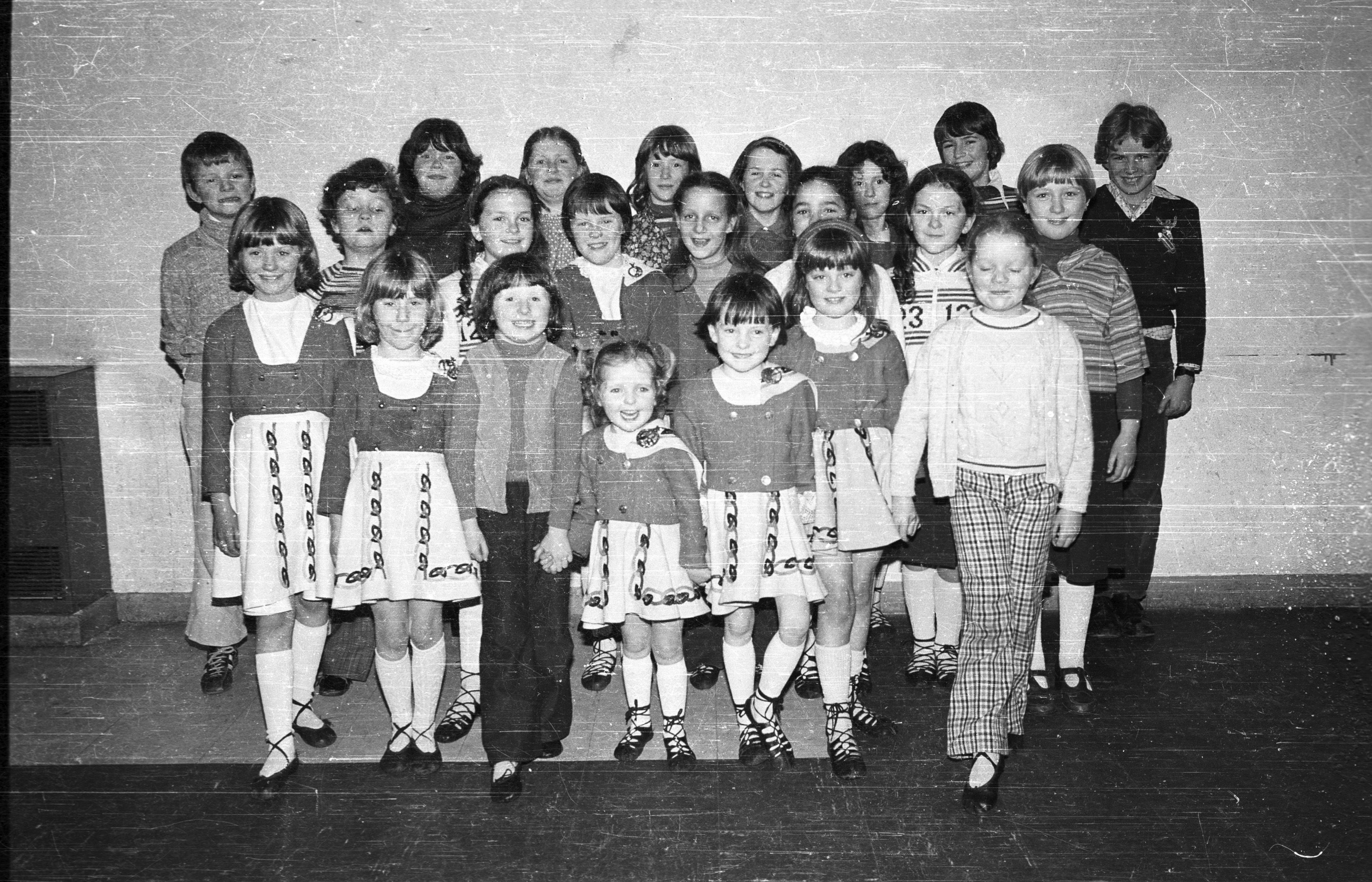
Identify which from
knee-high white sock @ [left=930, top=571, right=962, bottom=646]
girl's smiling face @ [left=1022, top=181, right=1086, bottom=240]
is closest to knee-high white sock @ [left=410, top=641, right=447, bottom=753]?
knee-high white sock @ [left=930, top=571, right=962, bottom=646]

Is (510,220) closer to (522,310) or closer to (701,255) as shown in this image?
(522,310)

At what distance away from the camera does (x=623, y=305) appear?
2.69 meters

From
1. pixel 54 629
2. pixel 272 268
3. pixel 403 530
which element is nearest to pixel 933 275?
pixel 403 530

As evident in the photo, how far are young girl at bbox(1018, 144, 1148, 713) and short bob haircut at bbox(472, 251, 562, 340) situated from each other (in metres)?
1.15

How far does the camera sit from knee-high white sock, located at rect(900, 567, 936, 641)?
303cm

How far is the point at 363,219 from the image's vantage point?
271 centimetres

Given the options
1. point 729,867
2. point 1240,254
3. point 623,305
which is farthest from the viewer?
point 1240,254

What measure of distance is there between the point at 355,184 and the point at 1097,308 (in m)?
1.83

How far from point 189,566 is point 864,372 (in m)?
2.29

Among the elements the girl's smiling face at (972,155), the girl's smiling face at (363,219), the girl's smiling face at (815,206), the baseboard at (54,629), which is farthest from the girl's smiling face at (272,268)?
the girl's smiling face at (972,155)

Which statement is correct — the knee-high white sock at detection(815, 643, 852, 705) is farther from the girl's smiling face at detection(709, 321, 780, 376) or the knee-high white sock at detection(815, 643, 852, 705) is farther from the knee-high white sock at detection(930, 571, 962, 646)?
the girl's smiling face at detection(709, 321, 780, 376)

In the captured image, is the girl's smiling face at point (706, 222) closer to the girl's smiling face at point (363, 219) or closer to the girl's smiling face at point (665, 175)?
the girl's smiling face at point (665, 175)

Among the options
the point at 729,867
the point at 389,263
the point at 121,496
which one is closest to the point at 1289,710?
the point at 729,867

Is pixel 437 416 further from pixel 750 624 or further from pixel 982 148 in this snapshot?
pixel 982 148
